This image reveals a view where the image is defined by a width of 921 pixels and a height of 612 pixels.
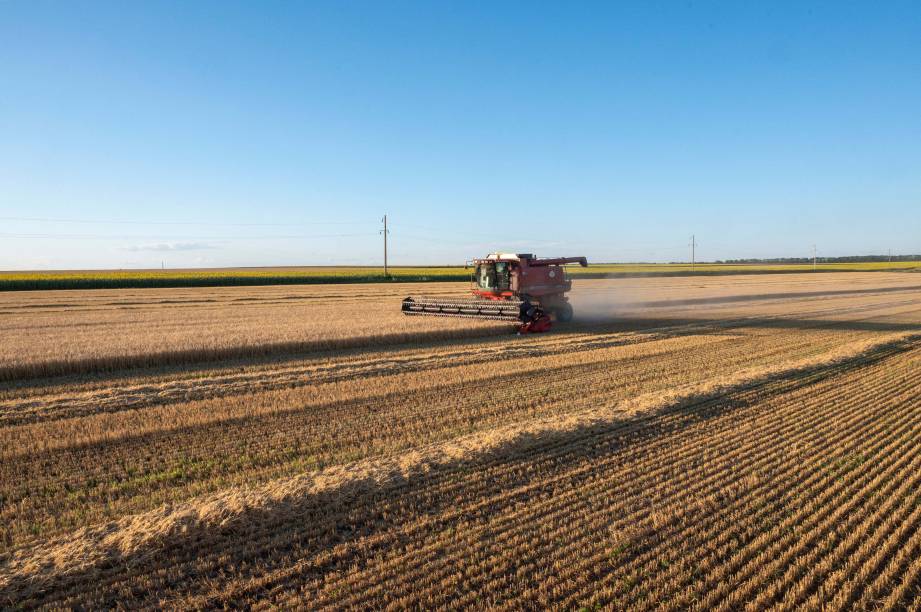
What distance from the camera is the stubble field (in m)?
3.95

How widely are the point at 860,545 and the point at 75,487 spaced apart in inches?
250

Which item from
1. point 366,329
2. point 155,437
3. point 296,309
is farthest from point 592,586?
point 296,309

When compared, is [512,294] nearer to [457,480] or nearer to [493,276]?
[493,276]

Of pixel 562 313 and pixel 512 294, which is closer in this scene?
pixel 512 294

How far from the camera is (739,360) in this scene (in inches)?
469

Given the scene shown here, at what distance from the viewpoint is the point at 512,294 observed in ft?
60.0

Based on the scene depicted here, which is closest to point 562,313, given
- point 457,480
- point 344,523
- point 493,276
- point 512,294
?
point 512,294

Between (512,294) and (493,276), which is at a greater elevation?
(493,276)

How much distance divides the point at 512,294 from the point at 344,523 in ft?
45.6

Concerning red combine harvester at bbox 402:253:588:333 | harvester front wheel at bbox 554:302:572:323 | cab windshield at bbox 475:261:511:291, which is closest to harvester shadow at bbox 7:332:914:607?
red combine harvester at bbox 402:253:588:333

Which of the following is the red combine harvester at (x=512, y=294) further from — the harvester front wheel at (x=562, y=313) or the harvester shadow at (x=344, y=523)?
the harvester shadow at (x=344, y=523)

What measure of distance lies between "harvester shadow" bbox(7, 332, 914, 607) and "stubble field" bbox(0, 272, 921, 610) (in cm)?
2

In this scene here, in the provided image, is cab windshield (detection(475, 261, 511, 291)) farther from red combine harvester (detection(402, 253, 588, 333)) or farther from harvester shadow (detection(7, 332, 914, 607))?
harvester shadow (detection(7, 332, 914, 607))

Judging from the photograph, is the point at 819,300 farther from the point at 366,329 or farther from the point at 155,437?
the point at 155,437
